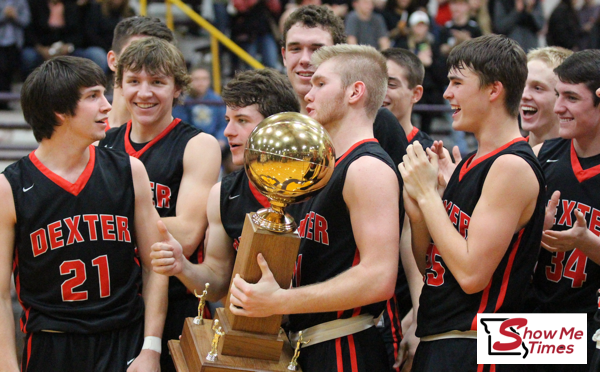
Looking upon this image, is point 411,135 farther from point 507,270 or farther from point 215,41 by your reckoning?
point 215,41

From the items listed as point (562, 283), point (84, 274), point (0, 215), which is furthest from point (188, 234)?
point (562, 283)

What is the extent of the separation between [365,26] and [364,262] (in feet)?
22.1

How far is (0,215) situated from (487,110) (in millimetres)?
1963

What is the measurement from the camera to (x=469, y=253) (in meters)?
2.38

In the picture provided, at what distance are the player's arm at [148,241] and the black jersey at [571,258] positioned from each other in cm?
170

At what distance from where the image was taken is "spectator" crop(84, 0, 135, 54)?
8.17m

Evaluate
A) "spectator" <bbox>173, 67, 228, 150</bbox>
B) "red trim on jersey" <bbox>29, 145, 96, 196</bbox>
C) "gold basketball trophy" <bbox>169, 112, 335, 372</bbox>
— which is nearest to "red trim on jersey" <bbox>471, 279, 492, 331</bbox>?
"gold basketball trophy" <bbox>169, 112, 335, 372</bbox>

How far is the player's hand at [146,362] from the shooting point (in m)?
2.77

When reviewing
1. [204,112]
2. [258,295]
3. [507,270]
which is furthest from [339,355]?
[204,112]

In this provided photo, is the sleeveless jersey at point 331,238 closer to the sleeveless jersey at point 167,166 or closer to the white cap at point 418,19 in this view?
the sleeveless jersey at point 167,166

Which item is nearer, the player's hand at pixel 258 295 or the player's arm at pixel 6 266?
the player's hand at pixel 258 295

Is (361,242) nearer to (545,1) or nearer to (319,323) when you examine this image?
(319,323)

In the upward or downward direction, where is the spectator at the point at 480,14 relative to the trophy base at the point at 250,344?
upward

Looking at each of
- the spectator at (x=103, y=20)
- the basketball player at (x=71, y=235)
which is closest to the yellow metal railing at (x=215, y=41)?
the spectator at (x=103, y=20)
